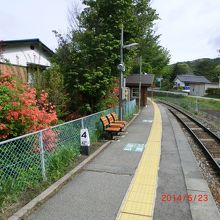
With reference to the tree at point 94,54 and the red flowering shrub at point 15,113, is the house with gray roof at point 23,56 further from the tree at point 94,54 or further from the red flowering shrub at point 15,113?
the red flowering shrub at point 15,113

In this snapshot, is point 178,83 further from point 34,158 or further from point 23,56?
point 34,158

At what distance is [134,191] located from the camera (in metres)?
5.30

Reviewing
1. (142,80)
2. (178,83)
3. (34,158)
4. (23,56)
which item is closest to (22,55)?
(23,56)

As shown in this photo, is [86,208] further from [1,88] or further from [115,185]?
[1,88]

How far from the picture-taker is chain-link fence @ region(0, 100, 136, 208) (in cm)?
477

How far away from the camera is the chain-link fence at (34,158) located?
477 cm

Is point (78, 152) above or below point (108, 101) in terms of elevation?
below

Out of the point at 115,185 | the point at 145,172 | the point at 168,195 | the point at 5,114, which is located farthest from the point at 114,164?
the point at 5,114

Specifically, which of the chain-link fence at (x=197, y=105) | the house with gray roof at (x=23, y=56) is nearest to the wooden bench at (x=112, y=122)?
the house with gray roof at (x=23, y=56)

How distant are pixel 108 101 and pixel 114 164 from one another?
7.00 metres

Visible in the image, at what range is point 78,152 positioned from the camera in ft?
→ 25.4
